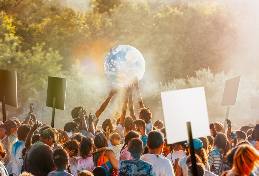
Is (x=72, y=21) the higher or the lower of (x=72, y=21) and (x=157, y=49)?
the higher

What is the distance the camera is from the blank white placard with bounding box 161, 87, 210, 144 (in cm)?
420

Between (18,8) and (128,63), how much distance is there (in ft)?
87.8

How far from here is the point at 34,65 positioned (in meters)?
30.2

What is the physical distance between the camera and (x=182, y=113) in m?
4.26

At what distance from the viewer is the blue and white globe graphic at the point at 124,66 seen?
1081 centimetres

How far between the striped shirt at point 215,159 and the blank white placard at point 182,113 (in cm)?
206

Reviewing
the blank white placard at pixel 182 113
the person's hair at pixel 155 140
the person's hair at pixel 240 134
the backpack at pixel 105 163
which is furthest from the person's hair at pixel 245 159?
the person's hair at pixel 240 134

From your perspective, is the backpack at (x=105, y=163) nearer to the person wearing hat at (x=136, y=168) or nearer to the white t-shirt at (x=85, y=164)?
the white t-shirt at (x=85, y=164)

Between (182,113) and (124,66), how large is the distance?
22.1 feet

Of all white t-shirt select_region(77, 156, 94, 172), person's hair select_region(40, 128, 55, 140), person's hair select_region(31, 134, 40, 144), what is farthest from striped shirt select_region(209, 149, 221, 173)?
person's hair select_region(31, 134, 40, 144)

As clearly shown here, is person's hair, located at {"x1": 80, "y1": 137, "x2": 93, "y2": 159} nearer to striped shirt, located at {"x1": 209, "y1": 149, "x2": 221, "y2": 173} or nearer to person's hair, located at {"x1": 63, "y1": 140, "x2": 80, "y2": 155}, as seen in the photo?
person's hair, located at {"x1": 63, "y1": 140, "x2": 80, "y2": 155}

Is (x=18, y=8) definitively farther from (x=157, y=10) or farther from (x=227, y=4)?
(x=227, y=4)

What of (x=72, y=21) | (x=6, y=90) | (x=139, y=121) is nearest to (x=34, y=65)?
(x=72, y=21)

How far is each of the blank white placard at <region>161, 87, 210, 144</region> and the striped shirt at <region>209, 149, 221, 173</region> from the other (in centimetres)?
206
